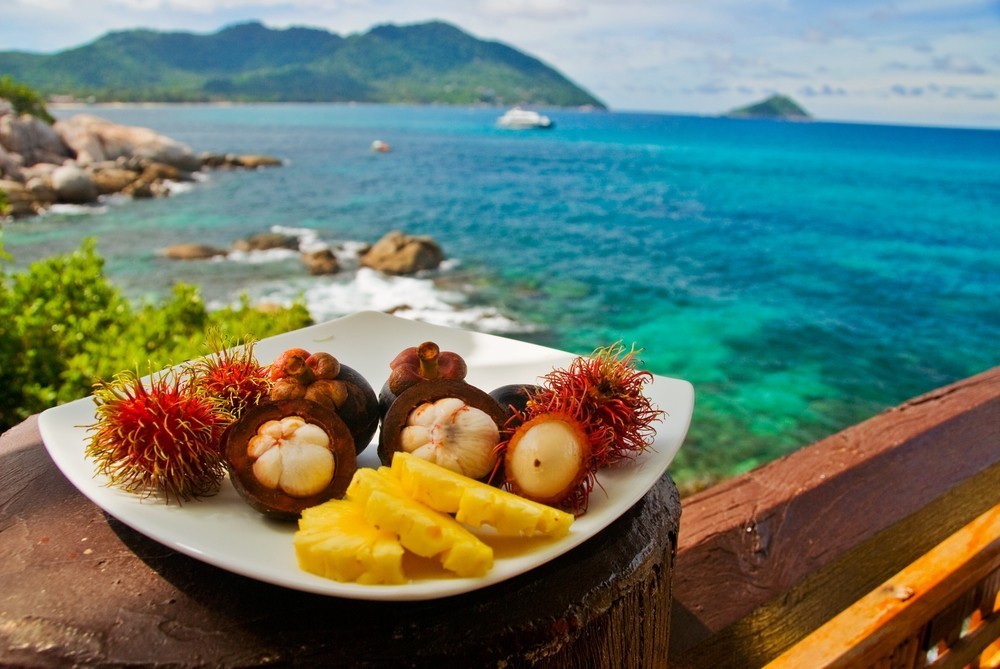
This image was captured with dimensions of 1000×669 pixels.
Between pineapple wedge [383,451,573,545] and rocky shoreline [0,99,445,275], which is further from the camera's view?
rocky shoreline [0,99,445,275]

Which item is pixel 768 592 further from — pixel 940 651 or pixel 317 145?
pixel 317 145

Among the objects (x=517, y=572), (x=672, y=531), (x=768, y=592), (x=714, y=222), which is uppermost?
(x=517, y=572)

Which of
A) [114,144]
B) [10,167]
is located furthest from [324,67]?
[10,167]

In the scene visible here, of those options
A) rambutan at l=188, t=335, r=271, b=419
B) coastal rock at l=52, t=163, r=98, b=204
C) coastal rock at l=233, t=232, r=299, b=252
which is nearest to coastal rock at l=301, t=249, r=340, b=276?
coastal rock at l=233, t=232, r=299, b=252

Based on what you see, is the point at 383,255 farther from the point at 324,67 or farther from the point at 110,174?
the point at 324,67

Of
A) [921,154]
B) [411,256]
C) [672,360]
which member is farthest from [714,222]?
[921,154]

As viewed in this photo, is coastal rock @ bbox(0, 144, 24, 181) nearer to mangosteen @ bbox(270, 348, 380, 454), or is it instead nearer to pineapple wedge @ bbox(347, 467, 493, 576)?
mangosteen @ bbox(270, 348, 380, 454)
